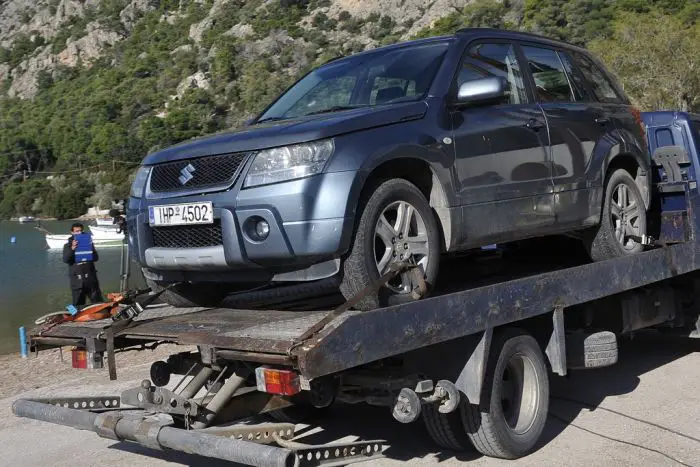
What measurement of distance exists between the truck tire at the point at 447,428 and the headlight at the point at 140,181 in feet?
7.07

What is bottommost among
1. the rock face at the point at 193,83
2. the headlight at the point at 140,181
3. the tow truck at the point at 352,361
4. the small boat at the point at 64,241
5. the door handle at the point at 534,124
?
the small boat at the point at 64,241

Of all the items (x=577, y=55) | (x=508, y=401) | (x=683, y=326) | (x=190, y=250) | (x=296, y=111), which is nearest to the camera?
(x=190, y=250)

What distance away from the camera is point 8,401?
8.05m

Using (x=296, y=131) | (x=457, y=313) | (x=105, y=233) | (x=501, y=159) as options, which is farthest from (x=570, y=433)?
(x=105, y=233)

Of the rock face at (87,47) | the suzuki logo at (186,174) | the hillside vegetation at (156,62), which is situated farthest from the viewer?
the rock face at (87,47)

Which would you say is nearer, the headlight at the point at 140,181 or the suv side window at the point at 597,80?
the headlight at the point at 140,181

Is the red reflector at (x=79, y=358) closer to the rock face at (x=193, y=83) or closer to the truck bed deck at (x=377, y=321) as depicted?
the truck bed deck at (x=377, y=321)

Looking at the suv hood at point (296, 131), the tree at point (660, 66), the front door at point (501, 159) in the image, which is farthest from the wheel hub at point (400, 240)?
the tree at point (660, 66)

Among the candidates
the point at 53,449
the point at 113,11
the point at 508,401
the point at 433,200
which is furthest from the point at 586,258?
the point at 113,11

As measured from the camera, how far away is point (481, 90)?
194 inches

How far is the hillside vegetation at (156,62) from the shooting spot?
285 feet

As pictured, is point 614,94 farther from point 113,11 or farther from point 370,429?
point 113,11

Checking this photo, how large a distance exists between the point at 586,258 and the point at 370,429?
2337mm

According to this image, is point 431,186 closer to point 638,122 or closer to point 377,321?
point 377,321
